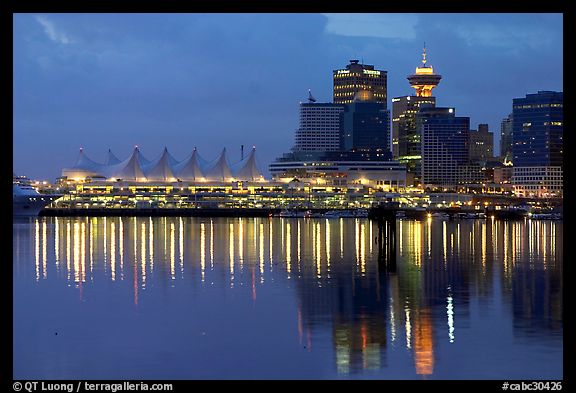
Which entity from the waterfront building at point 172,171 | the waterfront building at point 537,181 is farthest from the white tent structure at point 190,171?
the waterfront building at point 537,181

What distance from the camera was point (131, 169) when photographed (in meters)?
92.5

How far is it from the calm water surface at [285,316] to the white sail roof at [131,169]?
211 feet

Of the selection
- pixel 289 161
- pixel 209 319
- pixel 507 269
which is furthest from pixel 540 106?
pixel 209 319

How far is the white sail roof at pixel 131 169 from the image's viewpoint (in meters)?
92.0

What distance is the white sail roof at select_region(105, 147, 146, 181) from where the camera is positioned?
92000mm

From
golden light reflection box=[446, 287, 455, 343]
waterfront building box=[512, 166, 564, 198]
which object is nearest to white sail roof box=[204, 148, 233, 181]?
waterfront building box=[512, 166, 564, 198]

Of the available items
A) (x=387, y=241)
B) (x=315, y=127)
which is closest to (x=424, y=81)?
(x=315, y=127)

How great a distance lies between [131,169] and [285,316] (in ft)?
258

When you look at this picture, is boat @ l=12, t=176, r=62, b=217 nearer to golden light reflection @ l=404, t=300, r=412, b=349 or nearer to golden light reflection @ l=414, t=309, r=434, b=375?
golden light reflection @ l=404, t=300, r=412, b=349

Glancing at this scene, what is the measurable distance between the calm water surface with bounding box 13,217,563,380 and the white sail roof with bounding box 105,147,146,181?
64.3m

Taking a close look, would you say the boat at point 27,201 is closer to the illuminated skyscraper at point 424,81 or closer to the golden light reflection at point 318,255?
the golden light reflection at point 318,255

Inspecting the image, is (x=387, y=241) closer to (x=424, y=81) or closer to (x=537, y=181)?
(x=537, y=181)
